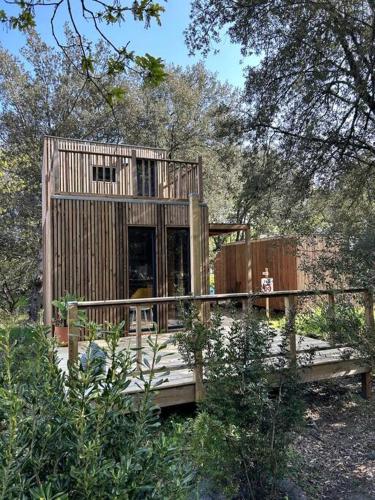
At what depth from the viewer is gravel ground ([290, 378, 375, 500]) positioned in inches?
141

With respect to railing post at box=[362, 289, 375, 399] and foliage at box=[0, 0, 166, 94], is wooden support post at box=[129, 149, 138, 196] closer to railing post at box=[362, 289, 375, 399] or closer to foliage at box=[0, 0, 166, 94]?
railing post at box=[362, 289, 375, 399]

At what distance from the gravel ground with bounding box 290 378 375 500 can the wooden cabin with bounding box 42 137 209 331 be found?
11.1 ft

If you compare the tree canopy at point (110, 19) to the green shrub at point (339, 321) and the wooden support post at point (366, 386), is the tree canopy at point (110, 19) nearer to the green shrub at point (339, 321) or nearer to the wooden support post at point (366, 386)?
the green shrub at point (339, 321)

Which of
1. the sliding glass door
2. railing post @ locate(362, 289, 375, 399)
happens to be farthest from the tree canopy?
the sliding glass door

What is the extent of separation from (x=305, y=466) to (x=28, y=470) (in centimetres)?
342

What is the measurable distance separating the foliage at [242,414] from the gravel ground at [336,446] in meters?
0.25

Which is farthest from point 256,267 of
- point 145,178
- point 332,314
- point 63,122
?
point 332,314

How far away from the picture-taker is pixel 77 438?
1.31 m

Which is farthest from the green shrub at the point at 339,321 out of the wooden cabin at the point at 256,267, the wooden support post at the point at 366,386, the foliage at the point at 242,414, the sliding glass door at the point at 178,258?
the wooden cabin at the point at 256,267

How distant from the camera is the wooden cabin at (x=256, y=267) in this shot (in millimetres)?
12078

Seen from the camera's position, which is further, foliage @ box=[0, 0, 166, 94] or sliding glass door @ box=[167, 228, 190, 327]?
sliding glass door @ box=[167, 228, 190, 327]

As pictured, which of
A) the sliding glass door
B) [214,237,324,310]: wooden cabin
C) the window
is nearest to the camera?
the sliding glass door

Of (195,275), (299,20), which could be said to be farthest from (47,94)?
(195,275)

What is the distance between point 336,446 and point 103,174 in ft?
24.1
